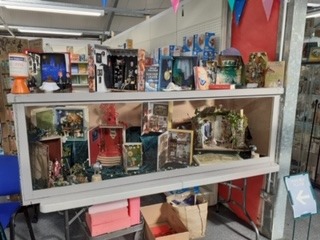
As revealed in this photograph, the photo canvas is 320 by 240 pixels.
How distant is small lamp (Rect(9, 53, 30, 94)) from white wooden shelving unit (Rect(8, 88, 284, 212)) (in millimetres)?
59

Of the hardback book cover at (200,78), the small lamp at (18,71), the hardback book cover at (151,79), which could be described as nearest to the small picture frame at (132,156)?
the hardback book cover at (151,79)

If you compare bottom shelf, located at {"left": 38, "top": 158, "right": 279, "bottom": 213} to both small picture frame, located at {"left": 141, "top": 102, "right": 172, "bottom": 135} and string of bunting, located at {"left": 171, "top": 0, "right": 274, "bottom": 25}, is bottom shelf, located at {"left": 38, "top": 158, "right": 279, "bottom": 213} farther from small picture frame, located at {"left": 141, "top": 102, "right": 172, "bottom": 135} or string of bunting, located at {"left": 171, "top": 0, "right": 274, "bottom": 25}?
string of bunting, located at {"left": 171, "top": 0, "right": 274, "bottom": 25}

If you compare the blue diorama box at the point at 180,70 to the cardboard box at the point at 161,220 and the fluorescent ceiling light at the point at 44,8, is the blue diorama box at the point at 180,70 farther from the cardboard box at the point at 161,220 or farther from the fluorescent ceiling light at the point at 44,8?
the fluorescent ceiling light at the point at 44,8

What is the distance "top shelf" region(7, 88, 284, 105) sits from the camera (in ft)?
3.91

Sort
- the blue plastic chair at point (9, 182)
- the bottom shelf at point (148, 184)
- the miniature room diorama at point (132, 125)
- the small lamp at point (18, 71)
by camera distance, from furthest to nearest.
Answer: the blue plastic chair at point (9, 182) < the miniature room diorama at point (132, 125) < the bottom shelf at point (148, 184) < the small lamp at point (18, 71)

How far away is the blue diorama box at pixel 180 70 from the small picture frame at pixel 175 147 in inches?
15.4

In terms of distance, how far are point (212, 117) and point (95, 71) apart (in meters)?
1.03

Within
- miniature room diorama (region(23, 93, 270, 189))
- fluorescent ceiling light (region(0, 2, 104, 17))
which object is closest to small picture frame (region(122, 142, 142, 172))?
miniature room diorama (region(23, 93, 270, 189))

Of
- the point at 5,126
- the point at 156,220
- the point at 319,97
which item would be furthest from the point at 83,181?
the point at 319,97

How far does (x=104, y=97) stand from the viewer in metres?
1.35

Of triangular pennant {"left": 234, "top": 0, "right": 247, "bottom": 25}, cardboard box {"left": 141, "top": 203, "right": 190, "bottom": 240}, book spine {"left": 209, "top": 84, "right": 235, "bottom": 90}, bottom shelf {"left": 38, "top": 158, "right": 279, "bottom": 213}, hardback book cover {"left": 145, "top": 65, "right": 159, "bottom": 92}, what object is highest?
triangular pennant {"left": 234, "top": 0, "right": 247, "bottom": 25}

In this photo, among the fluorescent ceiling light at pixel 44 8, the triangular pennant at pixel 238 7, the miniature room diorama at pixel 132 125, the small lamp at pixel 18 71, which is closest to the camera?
the small lamp at pixel 18 71

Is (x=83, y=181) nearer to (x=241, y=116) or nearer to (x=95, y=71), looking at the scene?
(x=95, y=71)

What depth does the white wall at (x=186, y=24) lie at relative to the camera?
2473 millimetres
